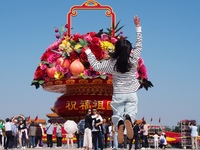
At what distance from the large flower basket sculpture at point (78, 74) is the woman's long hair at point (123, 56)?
898 cm

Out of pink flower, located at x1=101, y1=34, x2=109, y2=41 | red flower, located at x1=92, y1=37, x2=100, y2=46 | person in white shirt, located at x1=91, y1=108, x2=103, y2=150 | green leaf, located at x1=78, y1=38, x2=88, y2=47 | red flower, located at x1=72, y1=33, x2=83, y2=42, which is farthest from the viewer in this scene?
red flower, located at x1=72, y1=33, x2=83, y2=42

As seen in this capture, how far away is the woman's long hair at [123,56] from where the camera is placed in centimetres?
735

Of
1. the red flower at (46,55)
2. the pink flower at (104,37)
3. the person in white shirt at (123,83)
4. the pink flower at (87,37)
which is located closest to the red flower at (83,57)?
the pink flower at (87,37)

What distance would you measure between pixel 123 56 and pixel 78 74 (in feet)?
31.8

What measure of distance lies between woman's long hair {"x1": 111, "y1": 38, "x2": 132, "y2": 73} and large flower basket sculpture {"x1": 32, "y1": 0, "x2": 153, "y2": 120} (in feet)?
29.5

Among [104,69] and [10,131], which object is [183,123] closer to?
[10,131]

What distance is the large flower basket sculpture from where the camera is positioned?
16891 mm

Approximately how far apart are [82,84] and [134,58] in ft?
31.8

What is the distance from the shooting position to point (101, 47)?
1683 centimetres

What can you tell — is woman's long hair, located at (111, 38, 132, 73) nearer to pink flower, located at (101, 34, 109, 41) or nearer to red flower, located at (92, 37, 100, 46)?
red flower, located at (92, 37, 100, 46)

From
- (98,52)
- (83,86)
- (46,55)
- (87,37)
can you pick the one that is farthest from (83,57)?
(46,55)

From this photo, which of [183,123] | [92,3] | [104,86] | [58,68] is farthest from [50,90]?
[183,123]

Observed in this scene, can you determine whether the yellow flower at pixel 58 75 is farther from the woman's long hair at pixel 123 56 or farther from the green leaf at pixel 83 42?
the woman's long hair at pixel 123 56

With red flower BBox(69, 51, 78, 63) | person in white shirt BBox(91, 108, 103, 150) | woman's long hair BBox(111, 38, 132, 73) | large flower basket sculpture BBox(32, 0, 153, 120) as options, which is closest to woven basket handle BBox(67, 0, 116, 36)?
large flower basket sculpture BBox(32, 0, 153, 120)
